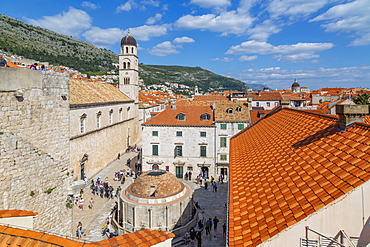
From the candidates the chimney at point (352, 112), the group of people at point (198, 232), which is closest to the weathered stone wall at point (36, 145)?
the group of people at point (198, 232)

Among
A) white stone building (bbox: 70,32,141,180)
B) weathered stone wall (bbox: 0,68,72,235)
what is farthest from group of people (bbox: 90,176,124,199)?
weathered stone wall (bbox: 0,68,72,235)

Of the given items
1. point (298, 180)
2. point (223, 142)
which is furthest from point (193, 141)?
point (298, 180)

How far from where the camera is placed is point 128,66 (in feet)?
156

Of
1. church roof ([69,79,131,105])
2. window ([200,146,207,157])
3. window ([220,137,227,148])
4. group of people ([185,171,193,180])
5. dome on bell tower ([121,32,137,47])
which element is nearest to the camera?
church roof ([69,79,131,105])

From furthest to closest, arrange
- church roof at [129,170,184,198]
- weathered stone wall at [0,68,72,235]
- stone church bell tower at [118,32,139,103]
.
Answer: stone church bell tower at [118,32,139,103] → church roof at [129,170,184,198] → weathered stone wall at [0,68,72,235]

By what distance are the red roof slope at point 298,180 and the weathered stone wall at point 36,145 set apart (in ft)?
24.1

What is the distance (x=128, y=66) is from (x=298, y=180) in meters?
45.6

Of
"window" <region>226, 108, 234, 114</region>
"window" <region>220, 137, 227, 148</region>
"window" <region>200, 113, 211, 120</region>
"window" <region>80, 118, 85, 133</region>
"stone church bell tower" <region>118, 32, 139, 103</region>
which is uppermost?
"stone church bell tower" <region>118, 32, 139, 103</region>

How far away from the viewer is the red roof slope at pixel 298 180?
4684 millimetres

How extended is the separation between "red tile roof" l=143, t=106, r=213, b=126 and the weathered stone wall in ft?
64.7

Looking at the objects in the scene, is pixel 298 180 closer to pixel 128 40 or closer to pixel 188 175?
pixel 188 175

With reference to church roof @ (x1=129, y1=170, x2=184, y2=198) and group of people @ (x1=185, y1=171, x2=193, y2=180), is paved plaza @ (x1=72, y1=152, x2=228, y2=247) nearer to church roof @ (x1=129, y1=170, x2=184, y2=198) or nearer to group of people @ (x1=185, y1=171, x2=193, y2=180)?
group of people @ (x1=185, y1=171, x2=193, y2=180)

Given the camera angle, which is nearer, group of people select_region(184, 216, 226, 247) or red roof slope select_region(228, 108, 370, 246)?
red roof slope select_region(228, 108, 370, 246)

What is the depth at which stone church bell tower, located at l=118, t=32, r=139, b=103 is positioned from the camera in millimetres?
46344
